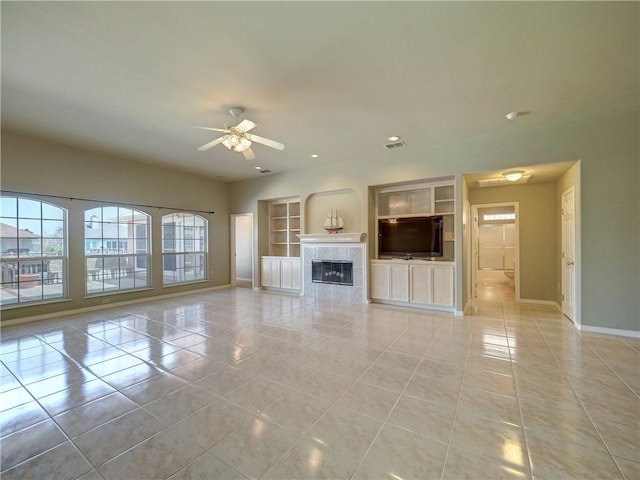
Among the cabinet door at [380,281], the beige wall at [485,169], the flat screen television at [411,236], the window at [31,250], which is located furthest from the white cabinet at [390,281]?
the window at [31,250]

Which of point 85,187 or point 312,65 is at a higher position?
point 312,65

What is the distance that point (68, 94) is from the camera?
324 cm

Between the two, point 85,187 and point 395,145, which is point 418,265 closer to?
point 395,145

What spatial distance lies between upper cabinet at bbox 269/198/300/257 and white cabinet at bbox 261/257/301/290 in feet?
1.24

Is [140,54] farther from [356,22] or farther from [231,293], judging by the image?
[231,293]

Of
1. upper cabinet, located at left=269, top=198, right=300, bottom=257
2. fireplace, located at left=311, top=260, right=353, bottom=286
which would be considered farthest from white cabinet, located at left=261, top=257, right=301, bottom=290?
fireplace, located at left=311, top=260, right=353, bottom=286

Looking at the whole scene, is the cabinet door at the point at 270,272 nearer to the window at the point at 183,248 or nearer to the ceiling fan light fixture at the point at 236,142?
the window at the point at 183,248

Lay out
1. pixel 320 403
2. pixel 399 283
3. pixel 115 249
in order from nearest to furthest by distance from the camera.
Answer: pixel 320 403, pixel 399 283, pixel 115 249

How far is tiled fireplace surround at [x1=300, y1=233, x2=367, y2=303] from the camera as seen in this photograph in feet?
19.4

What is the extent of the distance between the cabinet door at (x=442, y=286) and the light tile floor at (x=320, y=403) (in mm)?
883

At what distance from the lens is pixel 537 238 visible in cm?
577

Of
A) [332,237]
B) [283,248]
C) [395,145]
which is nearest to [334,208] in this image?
[332,237]

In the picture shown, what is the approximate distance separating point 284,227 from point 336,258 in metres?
2.24

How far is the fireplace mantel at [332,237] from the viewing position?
5.86 metres
